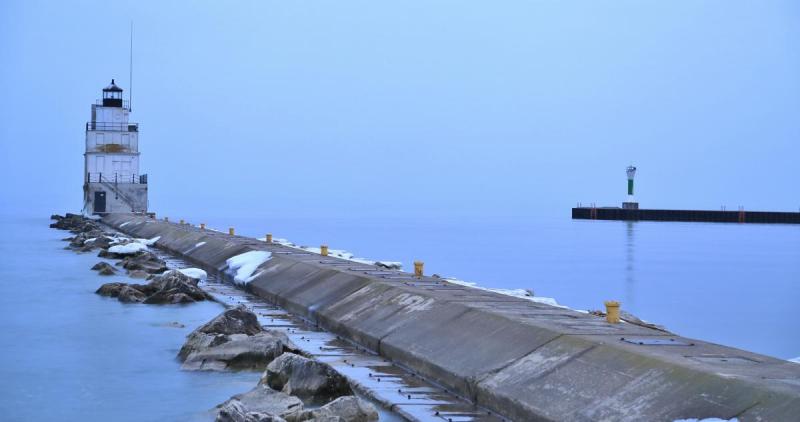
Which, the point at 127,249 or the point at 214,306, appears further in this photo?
the point at 127,249

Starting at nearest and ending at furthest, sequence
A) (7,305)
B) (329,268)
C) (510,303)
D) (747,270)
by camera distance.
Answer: (510,303) < (329,268) < (7,305) < (747,270)

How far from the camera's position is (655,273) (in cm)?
4603

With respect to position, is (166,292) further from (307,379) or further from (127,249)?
(127,249)

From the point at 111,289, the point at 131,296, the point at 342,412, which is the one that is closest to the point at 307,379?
the point at 342,412

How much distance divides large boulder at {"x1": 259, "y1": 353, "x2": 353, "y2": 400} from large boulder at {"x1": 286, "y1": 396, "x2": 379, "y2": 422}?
0.89m

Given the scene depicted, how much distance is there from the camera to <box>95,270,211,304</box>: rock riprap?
67.5 feet

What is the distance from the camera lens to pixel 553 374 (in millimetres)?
10039

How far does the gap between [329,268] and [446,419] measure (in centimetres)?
1166

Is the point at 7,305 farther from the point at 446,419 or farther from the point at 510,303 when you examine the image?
the point at 446,419

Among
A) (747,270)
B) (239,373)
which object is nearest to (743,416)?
(239,373)

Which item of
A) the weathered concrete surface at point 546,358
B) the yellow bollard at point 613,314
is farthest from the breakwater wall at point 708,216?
the yellow bollard at point 613,314

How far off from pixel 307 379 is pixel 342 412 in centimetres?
134

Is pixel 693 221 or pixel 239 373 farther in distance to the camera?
pixel 693 221

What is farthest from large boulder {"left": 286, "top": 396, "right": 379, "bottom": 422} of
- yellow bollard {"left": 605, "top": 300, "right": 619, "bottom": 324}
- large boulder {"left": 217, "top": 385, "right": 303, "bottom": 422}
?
yellow bollard {"left": 605, "top": 300, "right": 619, "bottom": 324}
